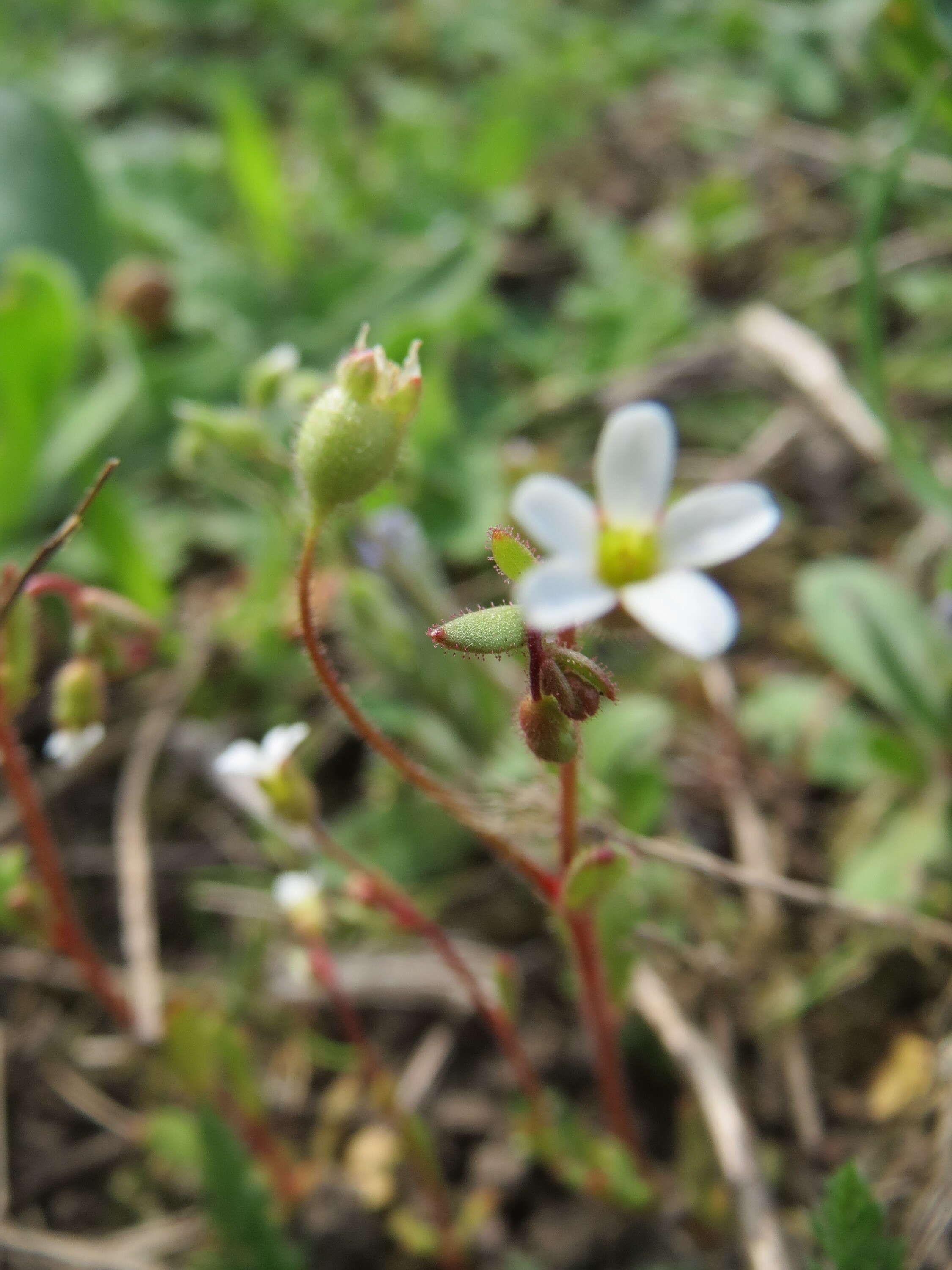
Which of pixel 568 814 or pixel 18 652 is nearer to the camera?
pixel 568 814

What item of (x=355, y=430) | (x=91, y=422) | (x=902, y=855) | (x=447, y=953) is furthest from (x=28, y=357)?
(x=902, y=855)

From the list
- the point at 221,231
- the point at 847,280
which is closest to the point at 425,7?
the point at 221,231

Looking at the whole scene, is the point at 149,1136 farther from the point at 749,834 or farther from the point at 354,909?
the point at 749,834

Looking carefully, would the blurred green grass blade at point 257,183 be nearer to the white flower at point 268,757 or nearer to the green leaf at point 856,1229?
the white flower at point 268,757

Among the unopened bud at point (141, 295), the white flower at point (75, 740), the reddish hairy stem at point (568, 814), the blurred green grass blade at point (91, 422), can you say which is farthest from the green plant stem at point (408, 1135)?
the unopened bud at point (141, 295)

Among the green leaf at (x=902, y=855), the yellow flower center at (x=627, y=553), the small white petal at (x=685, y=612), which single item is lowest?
the green leaf at (x=902, y=855)

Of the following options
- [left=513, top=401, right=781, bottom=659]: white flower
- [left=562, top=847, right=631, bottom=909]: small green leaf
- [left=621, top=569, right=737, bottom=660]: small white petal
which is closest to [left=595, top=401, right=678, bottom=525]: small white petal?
[left=513, top=401, right=781, bottom=659]: white flower

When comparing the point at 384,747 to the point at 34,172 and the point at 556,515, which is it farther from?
the point at 34,172
